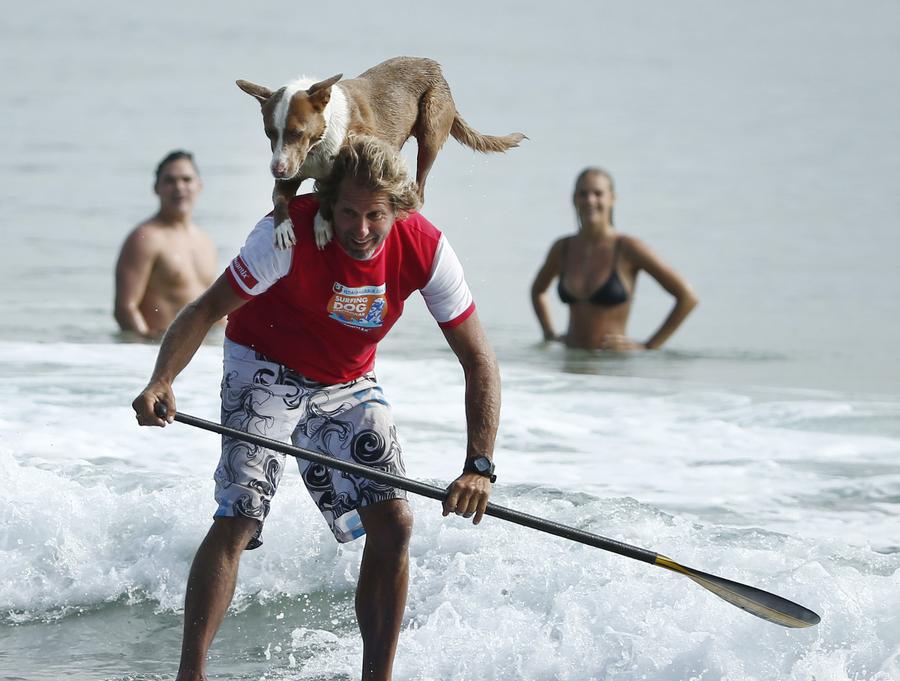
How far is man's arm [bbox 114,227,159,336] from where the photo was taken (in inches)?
332

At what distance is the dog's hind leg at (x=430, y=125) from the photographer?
3.76 meters

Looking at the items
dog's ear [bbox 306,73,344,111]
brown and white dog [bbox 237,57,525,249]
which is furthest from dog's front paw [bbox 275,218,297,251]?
dog's ear [bbox 306,73,344,111]

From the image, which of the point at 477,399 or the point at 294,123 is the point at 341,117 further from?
the point at 477,399

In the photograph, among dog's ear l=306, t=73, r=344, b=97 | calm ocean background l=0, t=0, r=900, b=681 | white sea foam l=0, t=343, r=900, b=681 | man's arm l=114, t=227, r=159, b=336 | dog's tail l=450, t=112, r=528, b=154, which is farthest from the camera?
man's arm l=114, t=227, r=159, b=336

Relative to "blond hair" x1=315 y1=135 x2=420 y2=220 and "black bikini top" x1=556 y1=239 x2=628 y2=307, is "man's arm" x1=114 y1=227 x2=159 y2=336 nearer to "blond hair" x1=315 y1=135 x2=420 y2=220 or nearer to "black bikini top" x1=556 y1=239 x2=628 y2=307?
"black bikini top" x1=556 y1=239 x2=628 y2=307

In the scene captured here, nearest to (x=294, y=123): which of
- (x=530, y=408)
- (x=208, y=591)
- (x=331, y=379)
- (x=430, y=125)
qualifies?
(x=430, y=125)

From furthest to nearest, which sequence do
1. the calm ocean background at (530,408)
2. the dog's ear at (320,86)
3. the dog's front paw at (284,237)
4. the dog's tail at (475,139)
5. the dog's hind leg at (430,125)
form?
the calm ocean background at (530,408), the dog's tail at (475,139), the dog's hind leg at (430,125), the dog's front paw at (284,237), the dog's ear at (320,86)

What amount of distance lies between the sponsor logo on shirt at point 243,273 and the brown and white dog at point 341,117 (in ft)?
0.33

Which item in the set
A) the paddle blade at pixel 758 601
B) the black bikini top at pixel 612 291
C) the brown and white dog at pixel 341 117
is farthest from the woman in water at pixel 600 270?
the paddle blade at pixel 758 601

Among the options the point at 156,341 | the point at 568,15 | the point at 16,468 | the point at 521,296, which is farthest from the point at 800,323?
the point at 568,15

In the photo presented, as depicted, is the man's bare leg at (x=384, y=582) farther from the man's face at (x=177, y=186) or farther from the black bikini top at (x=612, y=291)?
the black bikini top at (x=612, y=291)

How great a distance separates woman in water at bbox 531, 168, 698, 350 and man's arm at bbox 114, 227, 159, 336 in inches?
100

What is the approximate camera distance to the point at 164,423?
11.6 ft

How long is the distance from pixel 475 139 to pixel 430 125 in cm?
37
